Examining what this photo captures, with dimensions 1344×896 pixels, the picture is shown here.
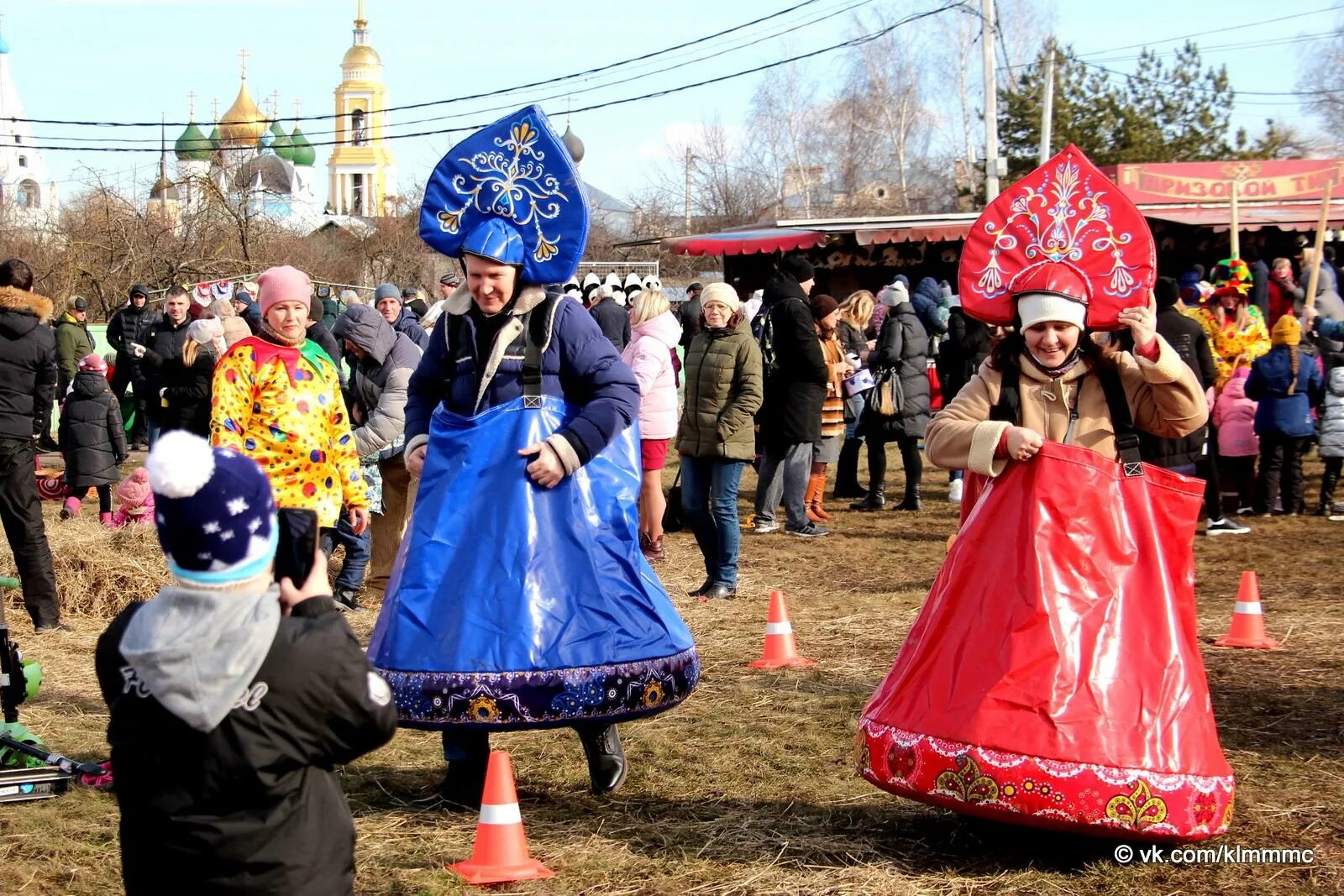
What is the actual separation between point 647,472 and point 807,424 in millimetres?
1274

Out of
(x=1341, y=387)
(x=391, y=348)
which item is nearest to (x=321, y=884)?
(x=391, y=348)

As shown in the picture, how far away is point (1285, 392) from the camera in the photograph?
38.2ft

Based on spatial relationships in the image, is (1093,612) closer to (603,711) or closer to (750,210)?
(603,711)

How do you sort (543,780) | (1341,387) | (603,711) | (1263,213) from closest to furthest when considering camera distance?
(603,711) → (543,780) → (1341,387) → (1263,213)

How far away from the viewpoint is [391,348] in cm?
894

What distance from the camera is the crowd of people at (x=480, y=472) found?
2.68 m

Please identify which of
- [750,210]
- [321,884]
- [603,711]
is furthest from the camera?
[750,210]

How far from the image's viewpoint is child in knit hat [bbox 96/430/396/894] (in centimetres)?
261

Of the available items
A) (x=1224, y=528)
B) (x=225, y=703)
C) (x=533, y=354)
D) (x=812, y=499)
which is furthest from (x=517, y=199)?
(x=1224, y=528)

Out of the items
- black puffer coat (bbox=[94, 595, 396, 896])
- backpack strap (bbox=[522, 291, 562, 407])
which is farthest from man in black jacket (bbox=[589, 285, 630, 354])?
black puffer coat (bbox=[94, 595, 396, 896])

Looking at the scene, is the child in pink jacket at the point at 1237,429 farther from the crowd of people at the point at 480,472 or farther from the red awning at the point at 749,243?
the red awning at the point at 749,243

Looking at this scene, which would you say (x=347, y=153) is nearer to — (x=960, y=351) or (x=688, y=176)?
(x=688, y=176)

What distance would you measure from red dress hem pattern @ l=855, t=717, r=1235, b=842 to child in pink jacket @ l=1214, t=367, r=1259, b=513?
8.34 m

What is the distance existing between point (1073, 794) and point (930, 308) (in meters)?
12.9
